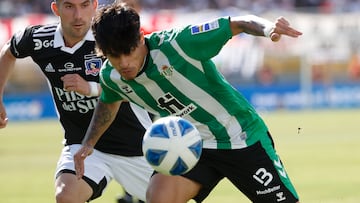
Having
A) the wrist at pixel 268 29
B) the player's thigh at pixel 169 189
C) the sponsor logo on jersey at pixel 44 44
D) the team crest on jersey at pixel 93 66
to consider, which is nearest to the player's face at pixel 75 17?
the sponsor logo on jersey at pixel 44 44

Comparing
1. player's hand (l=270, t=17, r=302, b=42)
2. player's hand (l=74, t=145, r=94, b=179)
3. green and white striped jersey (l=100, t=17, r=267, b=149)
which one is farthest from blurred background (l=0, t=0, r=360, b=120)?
player's hand (l=270, t=17, r=302, b=42)

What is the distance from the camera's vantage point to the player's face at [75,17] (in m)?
8.18

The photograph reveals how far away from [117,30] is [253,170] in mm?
1538

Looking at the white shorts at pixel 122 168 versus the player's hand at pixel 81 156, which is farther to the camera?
the white shorts at pixel 122 168

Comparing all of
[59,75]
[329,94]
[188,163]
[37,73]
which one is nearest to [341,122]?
[329,94]

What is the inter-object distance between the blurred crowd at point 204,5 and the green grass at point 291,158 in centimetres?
Result: 588

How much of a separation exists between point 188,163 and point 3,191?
7.88 meters

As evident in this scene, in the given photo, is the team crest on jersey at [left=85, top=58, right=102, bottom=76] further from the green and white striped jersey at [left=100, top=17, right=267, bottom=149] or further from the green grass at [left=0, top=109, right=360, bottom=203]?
the green grass at [left=0, top=109, right=360, bottom=203]

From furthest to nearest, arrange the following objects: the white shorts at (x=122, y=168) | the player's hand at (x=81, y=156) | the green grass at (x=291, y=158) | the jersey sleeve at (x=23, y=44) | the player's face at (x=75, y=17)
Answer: the green grass at (x=291, y=158), the jersey sleeve at (x=23, y=44), the white shorts at (x=122, y=168), the player's face at (x=75, y=17), the player's hand at (x=81, y=156)

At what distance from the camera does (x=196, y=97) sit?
690 centimetres

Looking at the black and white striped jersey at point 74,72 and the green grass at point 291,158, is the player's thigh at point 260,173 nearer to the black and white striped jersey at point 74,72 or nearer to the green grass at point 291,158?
the green grass at point 291,158

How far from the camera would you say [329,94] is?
29.7 meters

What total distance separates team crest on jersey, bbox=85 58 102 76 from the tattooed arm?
991mm

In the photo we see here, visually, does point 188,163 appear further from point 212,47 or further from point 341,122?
point 341,122
